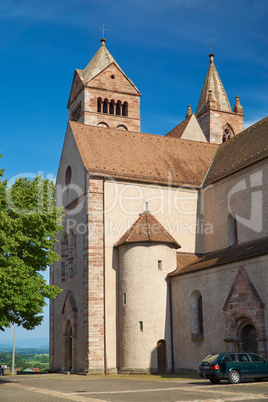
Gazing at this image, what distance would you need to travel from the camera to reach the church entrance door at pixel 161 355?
105ft

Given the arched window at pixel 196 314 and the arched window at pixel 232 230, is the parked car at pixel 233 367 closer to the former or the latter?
the arched window at pixel 196 314

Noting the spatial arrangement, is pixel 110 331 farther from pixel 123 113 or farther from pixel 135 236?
pixel 123 113

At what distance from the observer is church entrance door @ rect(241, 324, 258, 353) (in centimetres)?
2627

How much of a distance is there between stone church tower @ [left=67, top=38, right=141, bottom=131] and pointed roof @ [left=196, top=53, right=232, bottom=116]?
7.44m

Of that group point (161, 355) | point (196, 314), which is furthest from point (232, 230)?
point (161, 355)

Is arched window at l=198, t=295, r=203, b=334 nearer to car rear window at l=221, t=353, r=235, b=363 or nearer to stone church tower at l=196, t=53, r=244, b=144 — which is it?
car rear window at l=221, t=353, r=235, b=363

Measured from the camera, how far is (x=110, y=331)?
32812 mm

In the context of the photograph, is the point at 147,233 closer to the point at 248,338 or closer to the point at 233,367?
→ the point at 248,338

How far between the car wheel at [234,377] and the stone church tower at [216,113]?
3634cm

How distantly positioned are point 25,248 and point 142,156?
46.6 ft

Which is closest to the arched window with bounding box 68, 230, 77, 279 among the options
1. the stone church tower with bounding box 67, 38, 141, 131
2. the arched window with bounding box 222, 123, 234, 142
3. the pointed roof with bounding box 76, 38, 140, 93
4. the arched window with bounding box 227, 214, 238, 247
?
the arched window with bounding box 227, 214, 238, 247

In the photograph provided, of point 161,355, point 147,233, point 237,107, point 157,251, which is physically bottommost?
point 161,355

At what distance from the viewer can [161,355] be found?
3241 cm

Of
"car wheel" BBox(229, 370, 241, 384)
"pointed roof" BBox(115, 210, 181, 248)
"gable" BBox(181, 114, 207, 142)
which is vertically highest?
"gable" BBox(181, 114, 207, 142)
